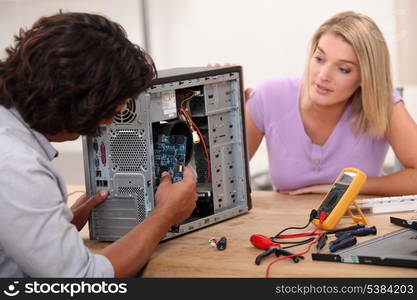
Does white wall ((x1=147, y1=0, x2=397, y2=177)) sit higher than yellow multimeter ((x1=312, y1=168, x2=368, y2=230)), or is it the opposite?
white wall ((x1=147, y1=0, x2=397, y2=177))

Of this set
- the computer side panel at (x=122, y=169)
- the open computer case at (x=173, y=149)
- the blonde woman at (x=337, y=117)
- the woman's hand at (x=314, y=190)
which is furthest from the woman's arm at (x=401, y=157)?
the computer side panel at (x=122, y=169)

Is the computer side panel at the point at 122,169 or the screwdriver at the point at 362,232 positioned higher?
the computer side panel at the point at 122,169

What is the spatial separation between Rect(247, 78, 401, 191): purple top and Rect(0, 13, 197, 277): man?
1076 millimetres

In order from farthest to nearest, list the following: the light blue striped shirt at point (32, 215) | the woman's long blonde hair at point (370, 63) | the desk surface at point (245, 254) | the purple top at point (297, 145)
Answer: the purple top at point (297, 145) → the woman's long blonde hair at point (370, 63) → the desk surface at point (245, 254) → the light blue striped shirt at point (32, 215)

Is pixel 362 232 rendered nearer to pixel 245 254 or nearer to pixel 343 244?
pixel 343 244

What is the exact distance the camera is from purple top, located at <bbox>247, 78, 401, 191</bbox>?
94.4 inches

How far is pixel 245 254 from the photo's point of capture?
1680 mm

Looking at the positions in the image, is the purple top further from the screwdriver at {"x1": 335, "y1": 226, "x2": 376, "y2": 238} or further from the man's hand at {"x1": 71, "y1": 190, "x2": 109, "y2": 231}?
the man's hand at {"x1": 71, "y1": 190, "x2": 109, "y2": 231}

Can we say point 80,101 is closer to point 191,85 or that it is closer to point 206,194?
point 191,85

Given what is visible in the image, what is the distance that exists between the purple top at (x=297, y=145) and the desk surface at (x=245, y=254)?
0.29 meters

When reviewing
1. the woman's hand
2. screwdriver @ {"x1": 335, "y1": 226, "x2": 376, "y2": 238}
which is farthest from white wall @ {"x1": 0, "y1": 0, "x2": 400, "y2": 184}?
screwdriver @ {"x1": 335, "y1": 226, "x2": 376, "y2": 238}

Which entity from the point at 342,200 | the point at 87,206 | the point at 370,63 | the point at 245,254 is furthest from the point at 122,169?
the point at 370,63

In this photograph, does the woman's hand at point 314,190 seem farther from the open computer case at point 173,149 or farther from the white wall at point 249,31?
the white wall at point 249,31

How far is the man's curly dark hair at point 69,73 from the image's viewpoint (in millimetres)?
1354
